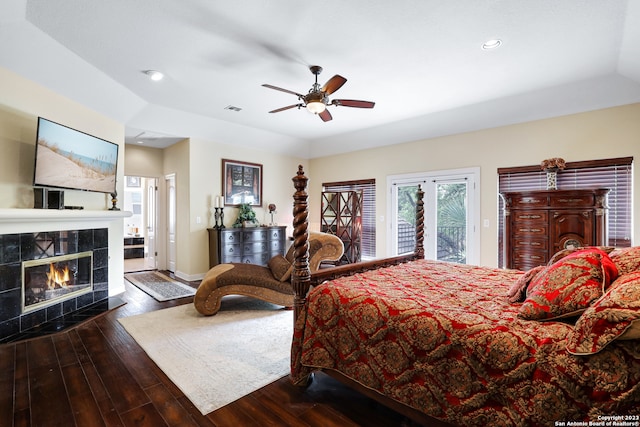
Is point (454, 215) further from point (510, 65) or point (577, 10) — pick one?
point (577, 10)

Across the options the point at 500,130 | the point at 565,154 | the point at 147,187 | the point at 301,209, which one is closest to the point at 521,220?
the point at 565,154

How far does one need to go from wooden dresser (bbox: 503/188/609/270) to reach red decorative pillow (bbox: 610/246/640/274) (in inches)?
85.3

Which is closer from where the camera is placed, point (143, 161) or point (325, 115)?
point (325, 115)

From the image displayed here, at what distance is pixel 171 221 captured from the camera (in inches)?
248

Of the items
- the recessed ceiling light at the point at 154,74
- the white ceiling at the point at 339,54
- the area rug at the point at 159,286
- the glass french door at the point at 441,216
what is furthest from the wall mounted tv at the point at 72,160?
the glass french door at the point at 441,216

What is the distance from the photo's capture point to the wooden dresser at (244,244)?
5.52 meters

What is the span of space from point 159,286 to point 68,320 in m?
1.64

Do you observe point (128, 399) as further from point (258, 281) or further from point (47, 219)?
point (47, 219)

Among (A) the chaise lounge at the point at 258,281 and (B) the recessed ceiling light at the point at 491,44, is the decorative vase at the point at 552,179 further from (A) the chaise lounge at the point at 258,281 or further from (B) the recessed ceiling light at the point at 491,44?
(A) the chaise lounge at the point at 258,281

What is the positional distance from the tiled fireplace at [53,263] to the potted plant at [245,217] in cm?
206

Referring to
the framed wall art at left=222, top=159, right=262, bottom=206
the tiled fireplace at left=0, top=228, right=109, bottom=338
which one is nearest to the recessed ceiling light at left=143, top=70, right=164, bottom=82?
the tiled fireplace at left=0, top=228, right=109, bottom=338

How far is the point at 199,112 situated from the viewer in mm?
4980

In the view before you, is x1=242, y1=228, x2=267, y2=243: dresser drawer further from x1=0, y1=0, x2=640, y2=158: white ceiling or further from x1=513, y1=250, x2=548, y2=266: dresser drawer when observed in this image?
x1=513, y1=250, x2=548, y2=266: dresser drawer

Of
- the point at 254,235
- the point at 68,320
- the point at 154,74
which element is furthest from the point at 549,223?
the point at 68,320
